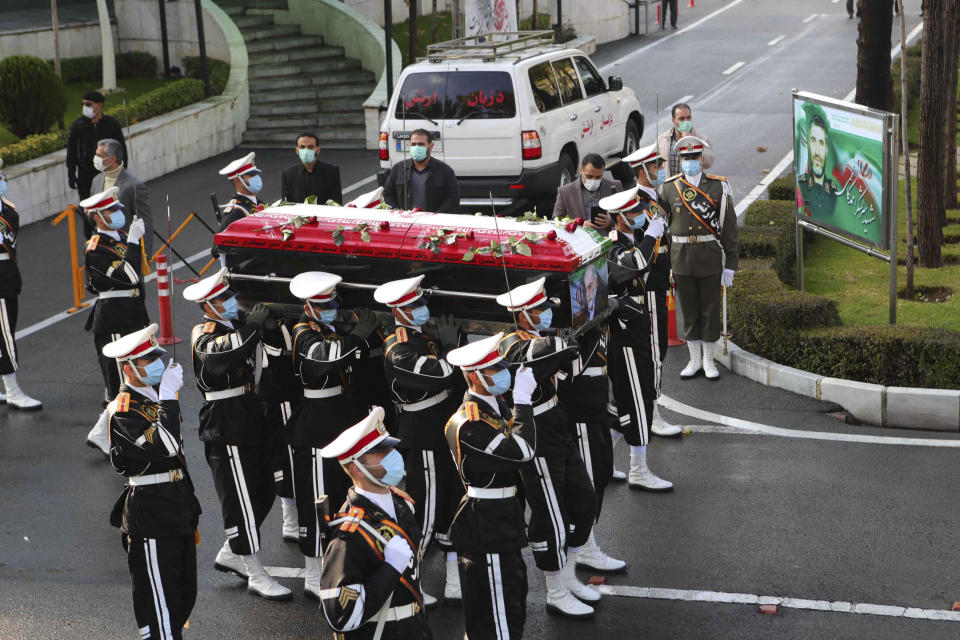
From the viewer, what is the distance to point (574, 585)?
7.47 m

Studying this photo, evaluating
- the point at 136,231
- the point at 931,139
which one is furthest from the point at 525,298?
the point at 931,139

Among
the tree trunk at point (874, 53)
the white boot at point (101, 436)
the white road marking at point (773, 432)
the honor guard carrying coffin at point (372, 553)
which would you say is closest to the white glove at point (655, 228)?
the white road marking at point (773, 432)

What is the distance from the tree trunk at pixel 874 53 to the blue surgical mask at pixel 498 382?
13.8 metres

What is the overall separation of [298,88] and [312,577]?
665 inches

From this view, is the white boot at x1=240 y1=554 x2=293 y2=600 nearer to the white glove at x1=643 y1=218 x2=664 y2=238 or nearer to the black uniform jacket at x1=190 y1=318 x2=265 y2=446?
the black uniform jacket at x1=190 y1=318 x2=265 y2=446

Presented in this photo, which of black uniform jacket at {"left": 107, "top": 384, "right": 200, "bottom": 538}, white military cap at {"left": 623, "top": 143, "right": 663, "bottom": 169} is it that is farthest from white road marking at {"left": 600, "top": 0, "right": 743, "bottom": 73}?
black uniform jacket at {"left": 107, "top": 384, "right": 200, "bottom": 538}

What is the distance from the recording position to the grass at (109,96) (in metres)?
21.3

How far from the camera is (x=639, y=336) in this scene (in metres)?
8.79

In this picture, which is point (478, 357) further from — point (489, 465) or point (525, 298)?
point (525, 298)

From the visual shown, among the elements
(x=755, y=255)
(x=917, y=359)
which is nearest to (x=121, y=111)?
(x=755, y=255)

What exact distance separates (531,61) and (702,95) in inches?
430

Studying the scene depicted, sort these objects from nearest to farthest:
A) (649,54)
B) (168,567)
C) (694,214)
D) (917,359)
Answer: (168,567) → (917,359) → (694,214) → (649,54)

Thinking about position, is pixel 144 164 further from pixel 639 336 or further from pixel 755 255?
pixel 639 336

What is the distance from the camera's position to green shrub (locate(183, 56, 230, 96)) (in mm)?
22766
